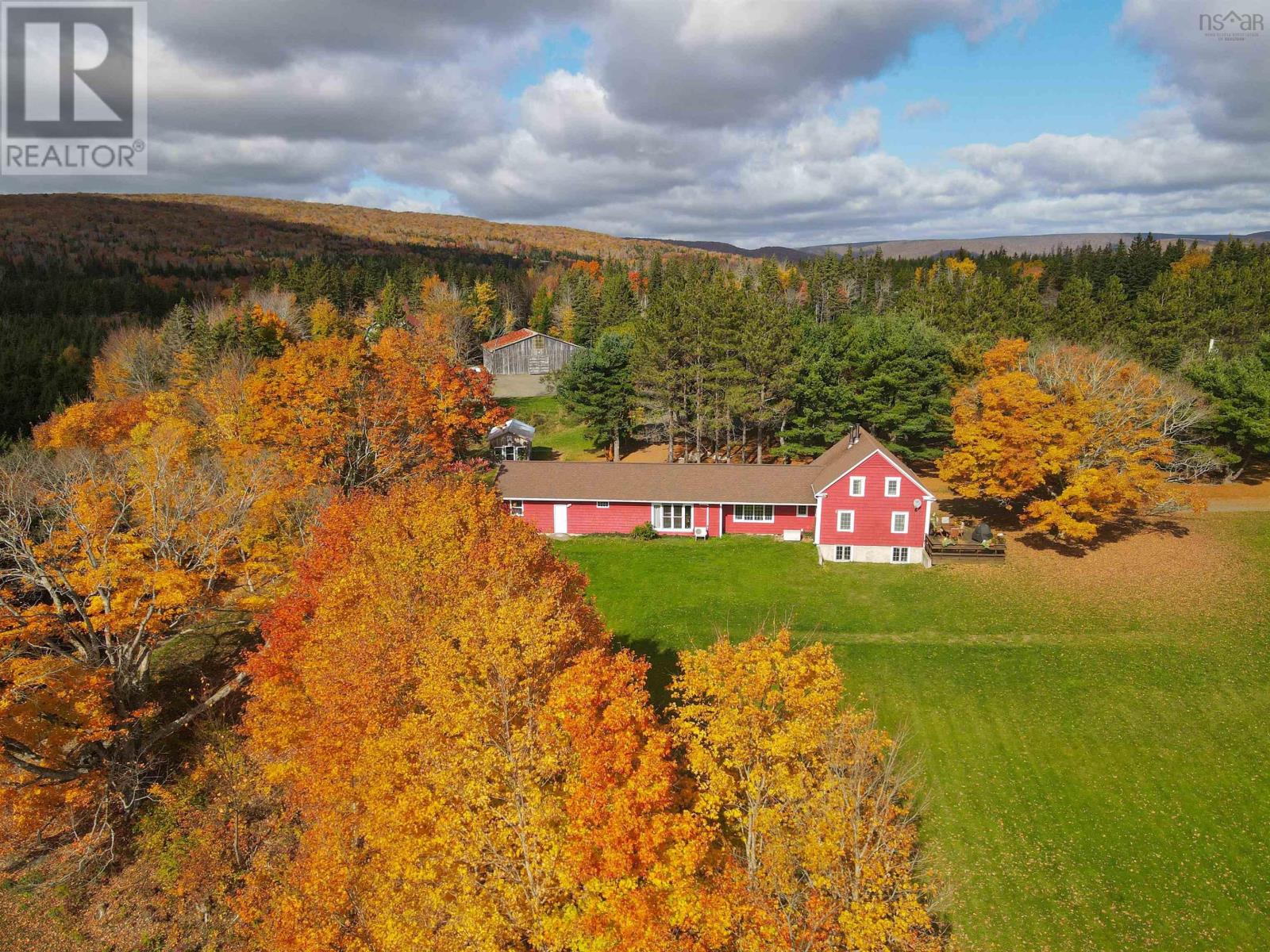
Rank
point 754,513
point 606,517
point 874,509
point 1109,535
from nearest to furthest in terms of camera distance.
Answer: point 874,509 → point 1109,535 → point 754,513 → point 606,517

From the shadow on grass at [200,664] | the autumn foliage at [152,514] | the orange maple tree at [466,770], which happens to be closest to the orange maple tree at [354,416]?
the autumn foliage at [152,514]

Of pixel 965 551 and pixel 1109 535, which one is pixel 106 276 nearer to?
pixel 965 551

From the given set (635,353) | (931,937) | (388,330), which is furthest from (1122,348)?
(388,330)

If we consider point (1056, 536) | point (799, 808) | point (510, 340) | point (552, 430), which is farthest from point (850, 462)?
point (510, 340)

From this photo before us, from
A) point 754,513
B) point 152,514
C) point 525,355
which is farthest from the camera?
point 525,355

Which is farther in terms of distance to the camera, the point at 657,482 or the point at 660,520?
the point at 657,482

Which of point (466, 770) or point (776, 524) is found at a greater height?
point (776, 524)

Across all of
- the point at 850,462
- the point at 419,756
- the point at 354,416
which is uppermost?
the point at 354,416
